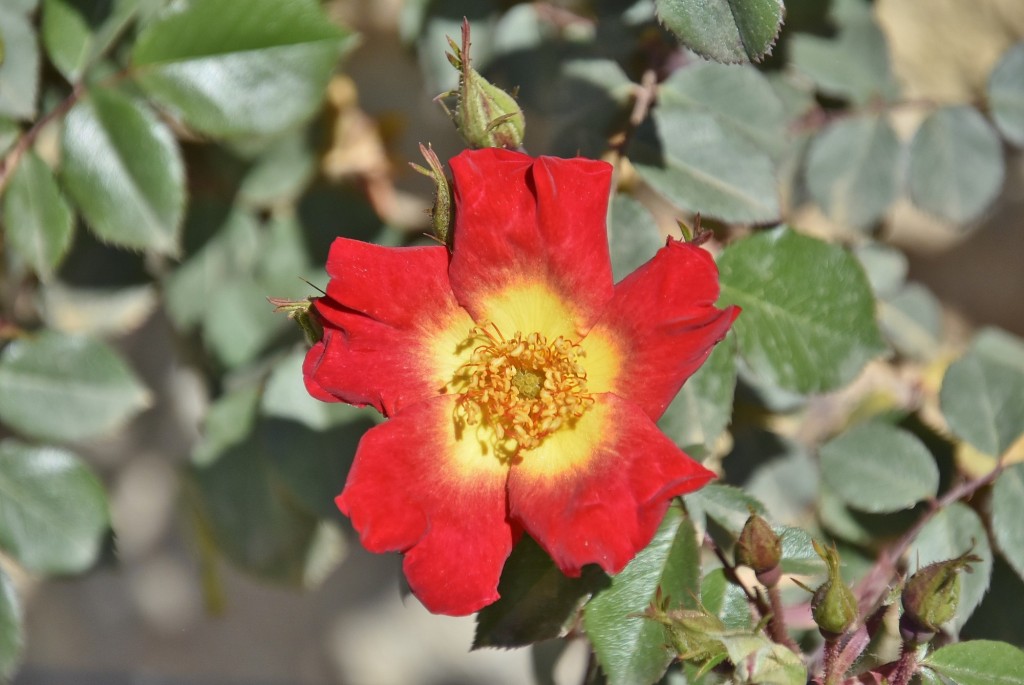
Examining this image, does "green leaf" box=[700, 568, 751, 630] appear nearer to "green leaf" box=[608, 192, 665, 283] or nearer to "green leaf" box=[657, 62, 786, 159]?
"green leaf" box=[608, 192, 665, 283]

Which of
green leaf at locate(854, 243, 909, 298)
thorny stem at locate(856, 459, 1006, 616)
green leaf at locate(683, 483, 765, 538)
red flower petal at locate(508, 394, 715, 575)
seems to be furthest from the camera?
green leaf at locate(854, 243, 909, 298)

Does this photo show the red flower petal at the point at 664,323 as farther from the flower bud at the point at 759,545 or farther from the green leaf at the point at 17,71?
the green leaf at the point at 17,71

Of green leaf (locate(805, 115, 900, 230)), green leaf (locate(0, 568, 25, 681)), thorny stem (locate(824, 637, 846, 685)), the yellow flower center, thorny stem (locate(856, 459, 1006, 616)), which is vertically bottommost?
green leaf (locate(0, 568, 25, 681))

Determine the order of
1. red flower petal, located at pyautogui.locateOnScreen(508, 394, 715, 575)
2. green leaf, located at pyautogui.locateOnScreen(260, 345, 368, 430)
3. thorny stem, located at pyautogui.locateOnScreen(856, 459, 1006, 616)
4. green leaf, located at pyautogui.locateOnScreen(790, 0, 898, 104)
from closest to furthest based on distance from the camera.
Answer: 1. red flower petal, located at pyautogui.locateOnScreen(508, 394, 715, 575)
2. thorny stem, located at pyautogui.locateOnScreen(856, 459, 1006, 616)
3. green leaf, located at pyautogui.locateOnScreen(260, 345, 368, 430)
4. green leaf, located at pyautogui.locateOnScreen(790, 0, 898, 104)

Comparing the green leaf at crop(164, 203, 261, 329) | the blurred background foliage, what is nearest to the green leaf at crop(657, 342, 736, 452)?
the blurred background foliage

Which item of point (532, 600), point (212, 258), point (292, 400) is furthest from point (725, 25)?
point (212, 258)

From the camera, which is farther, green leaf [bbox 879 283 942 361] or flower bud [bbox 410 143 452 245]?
green leaf [bbox 879 283 942 361]

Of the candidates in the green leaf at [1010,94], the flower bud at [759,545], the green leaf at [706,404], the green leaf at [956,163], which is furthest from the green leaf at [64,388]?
the green leaf at [1010,94]

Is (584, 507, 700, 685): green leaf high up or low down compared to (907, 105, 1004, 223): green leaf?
down
